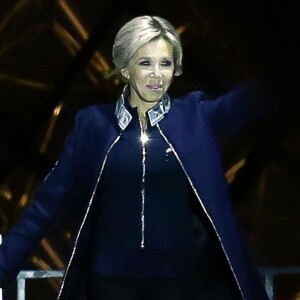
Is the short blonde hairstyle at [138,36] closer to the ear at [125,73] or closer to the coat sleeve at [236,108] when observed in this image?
the ear at [125,73]

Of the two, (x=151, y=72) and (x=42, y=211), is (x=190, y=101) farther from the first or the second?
(x=42, y=211)

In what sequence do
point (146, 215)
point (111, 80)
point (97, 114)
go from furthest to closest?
1. point (111, 80)
2. point (97, 114)
3. point (146, 215)

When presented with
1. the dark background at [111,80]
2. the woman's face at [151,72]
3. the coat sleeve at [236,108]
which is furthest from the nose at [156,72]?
the dark background at [111,80]

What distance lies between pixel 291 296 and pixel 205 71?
0.62m

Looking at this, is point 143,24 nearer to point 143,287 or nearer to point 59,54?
point 59,54

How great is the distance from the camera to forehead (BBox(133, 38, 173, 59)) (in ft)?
4.61

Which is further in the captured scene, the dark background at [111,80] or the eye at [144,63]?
the dark background at [111,80]

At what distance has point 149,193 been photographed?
1.38 m

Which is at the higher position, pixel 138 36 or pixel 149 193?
pixel 138 36

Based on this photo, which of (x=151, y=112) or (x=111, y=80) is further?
(x=111, y=80)

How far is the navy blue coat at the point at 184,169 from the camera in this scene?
4.58 feet

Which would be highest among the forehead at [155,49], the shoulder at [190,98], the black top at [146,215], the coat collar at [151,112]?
the forehead at [155,49]

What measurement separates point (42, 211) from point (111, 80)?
357 millimetres

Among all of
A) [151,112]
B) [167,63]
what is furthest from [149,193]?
[167,63]
